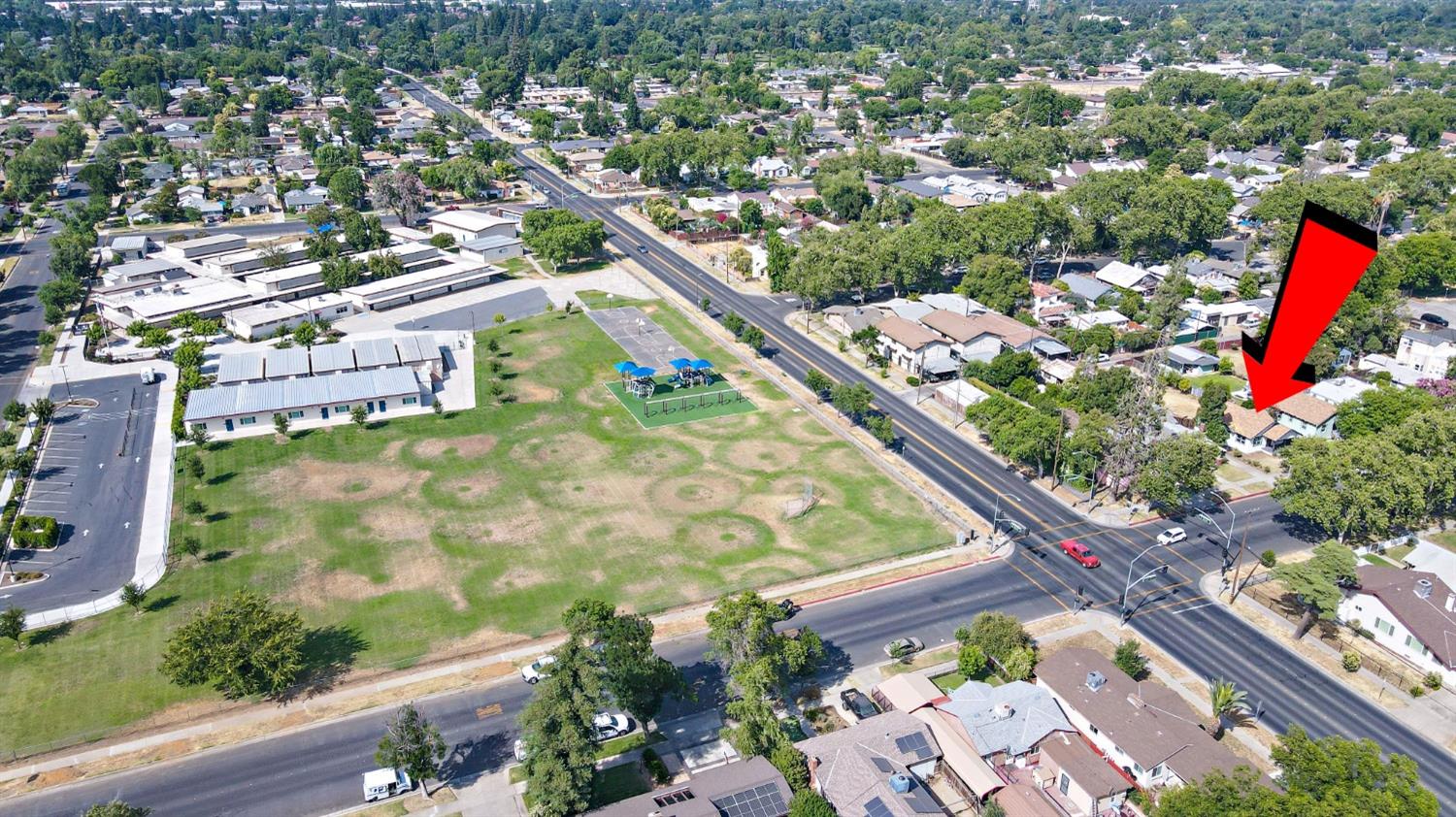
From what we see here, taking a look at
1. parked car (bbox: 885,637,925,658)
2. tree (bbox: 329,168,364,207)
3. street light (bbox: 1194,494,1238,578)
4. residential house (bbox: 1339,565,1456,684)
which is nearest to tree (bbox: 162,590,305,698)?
parked car (bbox: 885,637,925,658)

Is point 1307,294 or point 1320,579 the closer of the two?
point 1307,294

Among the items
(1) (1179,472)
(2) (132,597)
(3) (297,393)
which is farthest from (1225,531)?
(3) (297,393)

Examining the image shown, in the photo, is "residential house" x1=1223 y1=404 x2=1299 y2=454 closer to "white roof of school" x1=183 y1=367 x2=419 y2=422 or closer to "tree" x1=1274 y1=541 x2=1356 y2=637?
"tree" x1=1274 y1=541 x2=1356 y2=637

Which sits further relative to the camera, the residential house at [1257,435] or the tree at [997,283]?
the tree at [997,283]

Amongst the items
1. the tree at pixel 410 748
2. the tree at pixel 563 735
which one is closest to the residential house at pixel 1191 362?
the tree at pixel 563 735

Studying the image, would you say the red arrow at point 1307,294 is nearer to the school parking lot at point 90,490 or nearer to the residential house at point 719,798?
the residential house at point 719,798

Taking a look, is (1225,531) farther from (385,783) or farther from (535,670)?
(385,783)
